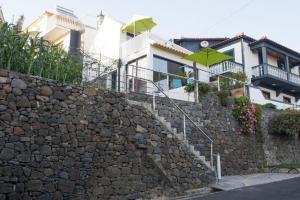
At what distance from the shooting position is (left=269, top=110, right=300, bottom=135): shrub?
16453 millimetres

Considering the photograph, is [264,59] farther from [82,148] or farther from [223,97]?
[82,148]

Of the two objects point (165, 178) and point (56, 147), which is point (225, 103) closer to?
point (165, 178)

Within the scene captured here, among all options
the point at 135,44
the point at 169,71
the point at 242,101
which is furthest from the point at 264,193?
the point at 135,44

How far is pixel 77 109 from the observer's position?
902 cm

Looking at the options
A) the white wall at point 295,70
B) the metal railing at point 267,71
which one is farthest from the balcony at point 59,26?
the white wall at point 295,70

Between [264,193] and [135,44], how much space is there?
12.8 meters

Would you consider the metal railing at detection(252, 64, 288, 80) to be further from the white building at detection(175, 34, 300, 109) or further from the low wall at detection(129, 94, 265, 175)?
the low wall at detection(129, 94, 265, 175)

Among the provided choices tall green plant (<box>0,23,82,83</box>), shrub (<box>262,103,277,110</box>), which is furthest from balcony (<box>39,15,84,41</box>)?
shrub (<box>262,103,277,110</box>)

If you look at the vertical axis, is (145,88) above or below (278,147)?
above

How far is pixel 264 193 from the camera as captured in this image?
941cm

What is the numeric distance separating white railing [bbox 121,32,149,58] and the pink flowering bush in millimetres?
6722

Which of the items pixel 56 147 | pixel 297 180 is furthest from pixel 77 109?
pixel 297 180

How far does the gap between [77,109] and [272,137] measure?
11.9 metres

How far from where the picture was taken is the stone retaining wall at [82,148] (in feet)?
25.4
